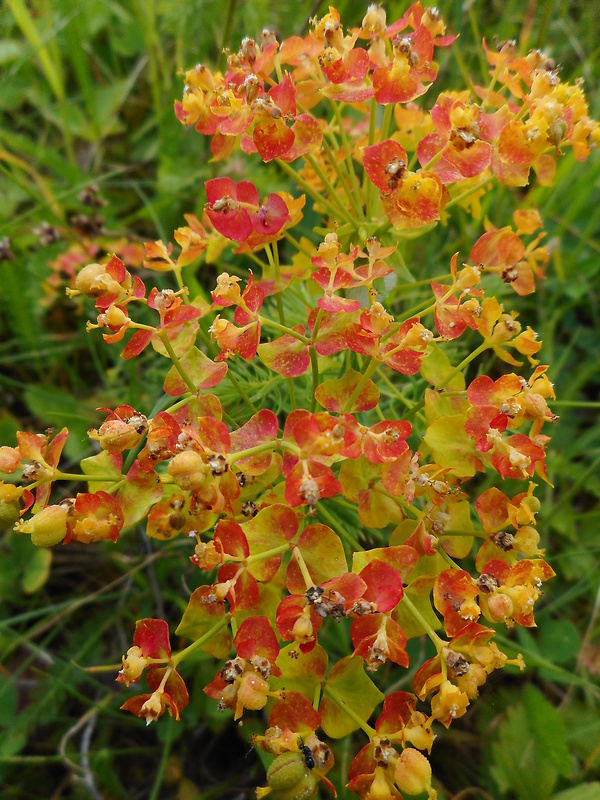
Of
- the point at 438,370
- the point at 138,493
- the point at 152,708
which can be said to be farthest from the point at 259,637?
the point at 438,370

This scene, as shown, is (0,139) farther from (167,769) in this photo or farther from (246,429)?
(167,769)

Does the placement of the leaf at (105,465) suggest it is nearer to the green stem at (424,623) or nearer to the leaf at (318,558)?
the leaf at (318,558)

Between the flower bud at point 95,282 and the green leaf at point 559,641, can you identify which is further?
the green leaf at point 559,641

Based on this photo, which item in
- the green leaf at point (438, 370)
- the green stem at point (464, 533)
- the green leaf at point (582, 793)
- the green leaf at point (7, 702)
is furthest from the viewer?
the green leaf at point (7, 702)

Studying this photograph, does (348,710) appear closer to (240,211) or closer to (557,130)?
(240,211)

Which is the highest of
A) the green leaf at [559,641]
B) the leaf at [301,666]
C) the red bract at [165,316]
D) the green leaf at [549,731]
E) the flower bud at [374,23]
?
the flower bud at [374,23]

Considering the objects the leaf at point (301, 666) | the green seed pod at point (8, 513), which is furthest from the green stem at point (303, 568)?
the green seed pod at point (8, 513)

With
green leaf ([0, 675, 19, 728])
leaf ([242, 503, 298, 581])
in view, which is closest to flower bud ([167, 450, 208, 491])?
leaf ([242, 503, 298, 581])

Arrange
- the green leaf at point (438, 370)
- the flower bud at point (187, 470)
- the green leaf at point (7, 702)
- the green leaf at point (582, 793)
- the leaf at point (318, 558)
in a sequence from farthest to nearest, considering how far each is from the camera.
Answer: the green leaf at point (7, 702), the green leaf at point (582, 793), the green leaf at point (438, 370), the leaf at point (318, 558), the flower bud at point (187, 470)

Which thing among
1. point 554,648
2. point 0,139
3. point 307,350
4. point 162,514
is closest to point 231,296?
point 307,350
